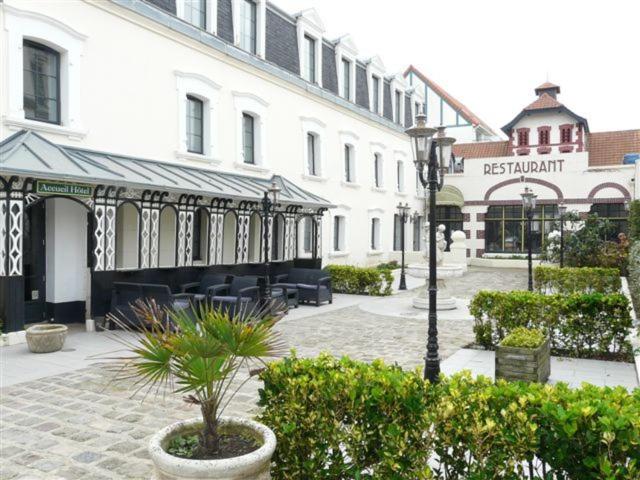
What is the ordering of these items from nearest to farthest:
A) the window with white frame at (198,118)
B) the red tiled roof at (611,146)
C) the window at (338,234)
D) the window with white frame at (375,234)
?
the window with white frame at (198,118) < the window at (338,234) < the window with white frame at (375,234) < the red tiled roof at (611,146)

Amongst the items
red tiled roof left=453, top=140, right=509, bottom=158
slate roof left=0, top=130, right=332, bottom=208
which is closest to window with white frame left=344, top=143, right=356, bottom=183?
slate roof left=0, top=130, right=332, bottom=208

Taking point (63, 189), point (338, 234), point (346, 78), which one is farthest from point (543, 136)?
point (63, 189)

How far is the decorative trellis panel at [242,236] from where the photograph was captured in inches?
617

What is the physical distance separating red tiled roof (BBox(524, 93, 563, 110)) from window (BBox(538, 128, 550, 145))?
1.57m

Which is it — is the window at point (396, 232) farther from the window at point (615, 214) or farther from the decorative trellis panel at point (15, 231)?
the decorative trellis panel at point (15, 231)

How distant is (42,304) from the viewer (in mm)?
11531

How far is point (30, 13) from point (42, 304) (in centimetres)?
627

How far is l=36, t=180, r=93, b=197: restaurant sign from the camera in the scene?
389 inches

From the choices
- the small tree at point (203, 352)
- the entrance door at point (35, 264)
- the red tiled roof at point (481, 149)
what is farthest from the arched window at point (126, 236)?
the red tiled roof at point (481, 149)

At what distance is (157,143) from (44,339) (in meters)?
6.65

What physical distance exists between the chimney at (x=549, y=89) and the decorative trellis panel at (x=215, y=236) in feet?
104

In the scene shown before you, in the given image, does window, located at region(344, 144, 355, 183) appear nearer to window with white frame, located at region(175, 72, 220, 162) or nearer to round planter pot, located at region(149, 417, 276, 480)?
window with white frame, located at region(175, 72, 220, 162)

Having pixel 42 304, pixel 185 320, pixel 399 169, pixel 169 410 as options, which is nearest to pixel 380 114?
pixel 399 169

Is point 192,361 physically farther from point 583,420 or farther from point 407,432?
point 583,420
